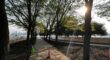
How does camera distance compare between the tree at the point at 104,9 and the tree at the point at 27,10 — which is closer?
the tree at the point at 104,9

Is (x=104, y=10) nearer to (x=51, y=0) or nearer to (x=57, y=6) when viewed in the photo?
(x=51, y=0)

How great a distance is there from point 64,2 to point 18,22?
9511mm

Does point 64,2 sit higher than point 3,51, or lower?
higher

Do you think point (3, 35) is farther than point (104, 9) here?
No

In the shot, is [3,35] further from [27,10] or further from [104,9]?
[27,10]

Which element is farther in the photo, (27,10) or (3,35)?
(27,10)

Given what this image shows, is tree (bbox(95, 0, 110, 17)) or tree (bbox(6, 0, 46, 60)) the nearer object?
tree (bbox(95, 0, 110, 17))

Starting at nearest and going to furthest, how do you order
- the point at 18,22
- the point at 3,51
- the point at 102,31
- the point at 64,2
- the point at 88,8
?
the point at 3,51 < the point at 88,8 < the point at 18,22 < the point at 64,2 < the point at 102,31

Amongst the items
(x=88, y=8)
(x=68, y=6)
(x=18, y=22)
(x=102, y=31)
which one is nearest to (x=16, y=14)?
(x=18, y=22)

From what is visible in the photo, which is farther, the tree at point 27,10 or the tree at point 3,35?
the tree at point 27,10

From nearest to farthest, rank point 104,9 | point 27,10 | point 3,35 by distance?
point 3,35 → point 104,9 → point 27,10

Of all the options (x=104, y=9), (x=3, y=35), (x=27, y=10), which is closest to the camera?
(x=3, y=35)

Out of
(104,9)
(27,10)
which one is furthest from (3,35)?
(27,10)

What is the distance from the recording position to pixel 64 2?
40.9 meters
